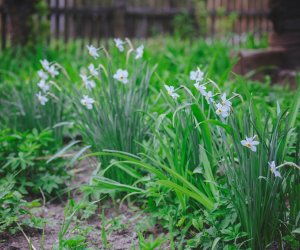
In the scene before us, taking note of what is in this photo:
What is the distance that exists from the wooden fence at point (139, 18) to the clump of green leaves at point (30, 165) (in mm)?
3924

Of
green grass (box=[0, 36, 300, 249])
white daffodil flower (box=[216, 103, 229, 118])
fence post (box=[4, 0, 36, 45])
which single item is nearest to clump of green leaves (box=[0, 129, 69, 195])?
green grass (box=[0, 36, 300, 249])

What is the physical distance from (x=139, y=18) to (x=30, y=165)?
6387mm

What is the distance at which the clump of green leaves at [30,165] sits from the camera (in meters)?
2.45

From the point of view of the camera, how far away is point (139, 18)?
855cm

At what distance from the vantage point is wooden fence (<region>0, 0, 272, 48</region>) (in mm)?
7410

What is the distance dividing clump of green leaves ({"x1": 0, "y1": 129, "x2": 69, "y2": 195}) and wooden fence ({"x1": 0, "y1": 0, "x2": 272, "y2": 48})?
392cm

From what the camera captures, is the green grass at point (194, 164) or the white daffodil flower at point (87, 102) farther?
the white daffodil flower at point (87, 102)

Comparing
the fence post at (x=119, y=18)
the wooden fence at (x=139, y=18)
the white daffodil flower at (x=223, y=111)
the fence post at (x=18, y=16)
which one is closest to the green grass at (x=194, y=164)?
the white daffodil flower at (x=223, y=111)

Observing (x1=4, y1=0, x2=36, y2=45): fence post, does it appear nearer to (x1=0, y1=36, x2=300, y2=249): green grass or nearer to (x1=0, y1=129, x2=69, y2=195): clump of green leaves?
(x1=0, y1=36, x2=300, y2=249): green grass

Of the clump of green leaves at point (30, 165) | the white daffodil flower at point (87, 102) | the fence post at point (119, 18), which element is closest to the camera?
the white daffodil flower at point (87, 102)

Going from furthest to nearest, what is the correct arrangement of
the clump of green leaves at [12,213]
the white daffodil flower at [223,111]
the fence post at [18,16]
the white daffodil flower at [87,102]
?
the fence post at [18,16] → the white daffodil flower at [87,102] → the clump of green leaves at [12,213] → the white daffodil flower at [223,111]

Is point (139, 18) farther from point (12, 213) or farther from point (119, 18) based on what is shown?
point (12, 213)

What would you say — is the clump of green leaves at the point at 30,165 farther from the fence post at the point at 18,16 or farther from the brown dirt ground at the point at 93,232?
the fence post at the point at 18,16

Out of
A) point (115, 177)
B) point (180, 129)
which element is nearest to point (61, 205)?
point (115, 177)
